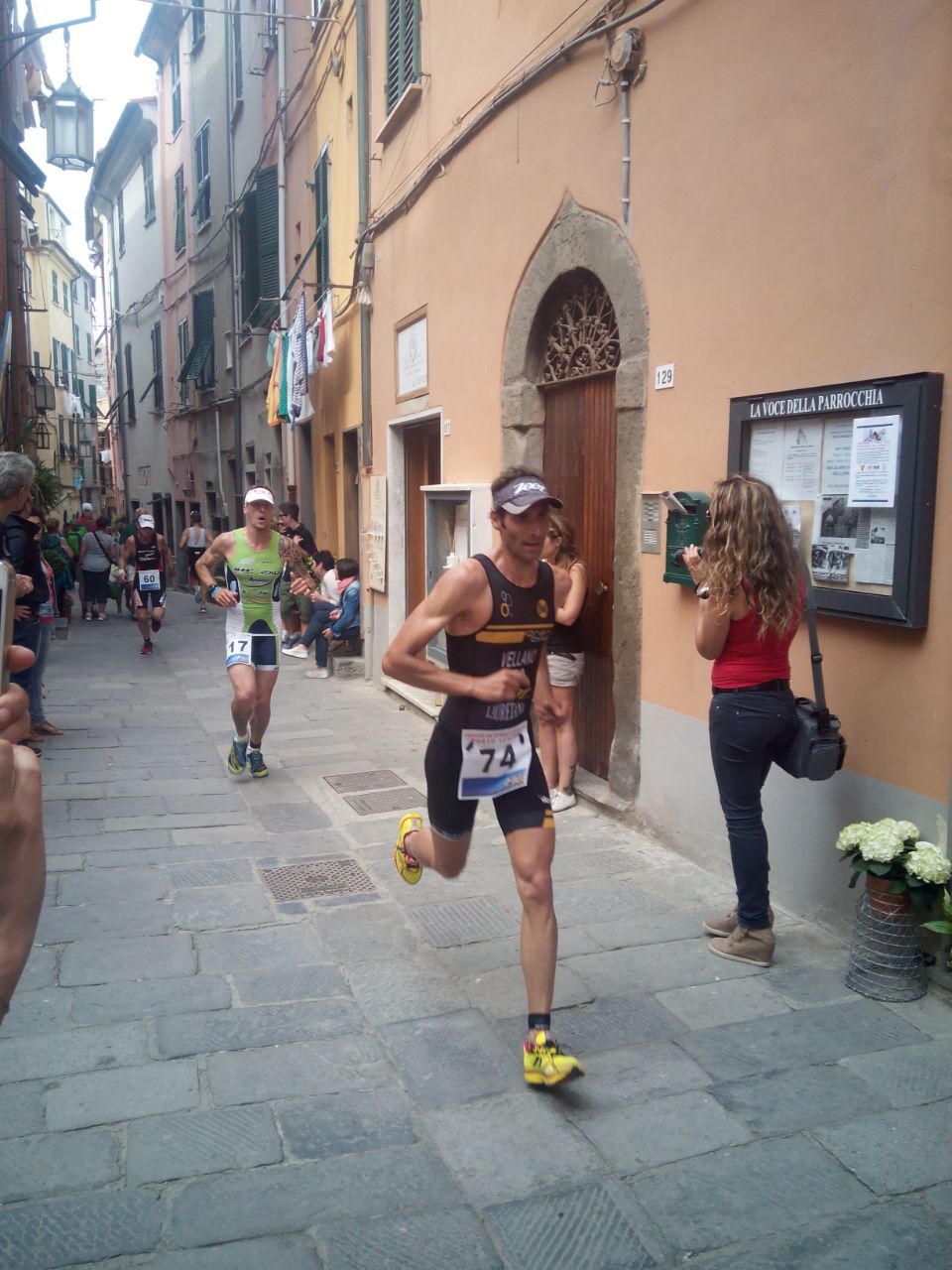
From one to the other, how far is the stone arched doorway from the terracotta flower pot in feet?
6.67

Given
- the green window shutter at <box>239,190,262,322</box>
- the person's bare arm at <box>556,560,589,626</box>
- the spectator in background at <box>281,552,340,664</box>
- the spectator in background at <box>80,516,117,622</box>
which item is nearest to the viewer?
the person's bare arm at <box>556,560,589,626</box>

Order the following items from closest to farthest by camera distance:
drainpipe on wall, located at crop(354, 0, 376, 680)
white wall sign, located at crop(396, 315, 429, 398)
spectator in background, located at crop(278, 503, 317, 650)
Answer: white wall sign, located at crop(396, 315, 429, 398) < drainpipe on wall, located at crop(354, 0, 376, 680) < spectator in background, located at crop(278, 503, 317, 650)

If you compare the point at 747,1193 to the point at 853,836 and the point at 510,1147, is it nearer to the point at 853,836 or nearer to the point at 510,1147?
the point at 510,1147

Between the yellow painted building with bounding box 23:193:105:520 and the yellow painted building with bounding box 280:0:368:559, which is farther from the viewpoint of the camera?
the yellow painted building with bounding box 23:193:105:520

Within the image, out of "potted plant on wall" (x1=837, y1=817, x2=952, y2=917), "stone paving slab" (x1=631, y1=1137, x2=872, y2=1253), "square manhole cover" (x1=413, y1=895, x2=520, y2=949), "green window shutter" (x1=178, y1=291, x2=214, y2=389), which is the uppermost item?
"green window shutter" (x1=178, y1=291, x2=214, y2=389)

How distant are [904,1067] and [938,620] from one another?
4.69ft

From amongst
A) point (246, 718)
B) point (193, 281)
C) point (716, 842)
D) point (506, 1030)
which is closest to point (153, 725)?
point (246, 718)

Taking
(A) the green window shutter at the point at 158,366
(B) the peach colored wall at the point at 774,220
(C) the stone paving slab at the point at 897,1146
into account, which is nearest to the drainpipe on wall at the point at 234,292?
(A) the green window shutter at the point at 158,366

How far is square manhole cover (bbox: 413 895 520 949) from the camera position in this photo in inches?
166

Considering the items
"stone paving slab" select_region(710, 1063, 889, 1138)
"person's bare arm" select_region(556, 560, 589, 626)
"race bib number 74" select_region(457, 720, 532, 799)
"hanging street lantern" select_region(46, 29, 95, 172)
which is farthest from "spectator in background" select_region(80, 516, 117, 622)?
"stone paving slab" select_region(710, 1063, 889, 1138)

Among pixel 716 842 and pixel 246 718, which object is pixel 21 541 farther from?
pixel 716 842

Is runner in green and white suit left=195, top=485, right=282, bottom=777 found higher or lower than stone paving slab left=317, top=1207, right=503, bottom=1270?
higher

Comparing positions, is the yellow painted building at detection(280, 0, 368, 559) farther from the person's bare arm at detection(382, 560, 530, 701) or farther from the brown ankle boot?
the brown ankle boot

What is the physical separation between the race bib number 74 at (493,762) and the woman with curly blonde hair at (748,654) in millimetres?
872
